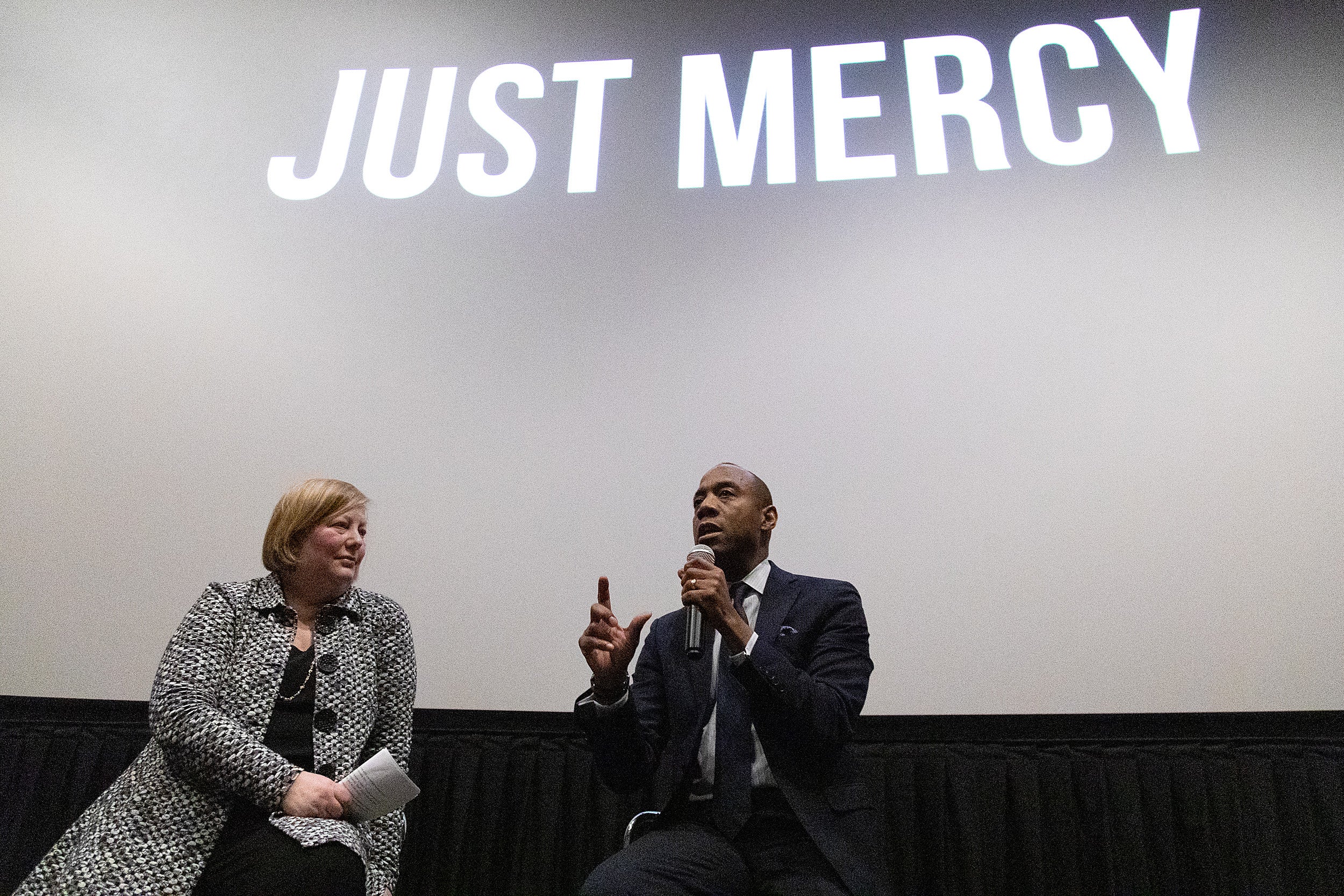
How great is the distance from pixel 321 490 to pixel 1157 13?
2.87 meters

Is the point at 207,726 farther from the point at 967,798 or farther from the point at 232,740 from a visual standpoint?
the point at 967,798

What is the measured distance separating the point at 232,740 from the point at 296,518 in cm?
47

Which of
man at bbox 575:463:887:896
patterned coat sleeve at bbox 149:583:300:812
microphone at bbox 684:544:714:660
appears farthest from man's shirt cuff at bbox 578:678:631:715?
patterned coat sleeve at bbox 149:583:300:812

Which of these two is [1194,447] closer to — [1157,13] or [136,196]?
[1157,13]

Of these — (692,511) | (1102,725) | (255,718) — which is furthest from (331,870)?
(1102,725)

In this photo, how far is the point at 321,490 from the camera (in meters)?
1.97

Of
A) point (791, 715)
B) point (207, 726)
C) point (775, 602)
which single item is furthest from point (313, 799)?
point (775, 602)

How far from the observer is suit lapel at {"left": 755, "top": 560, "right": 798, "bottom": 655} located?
1878 millimetres

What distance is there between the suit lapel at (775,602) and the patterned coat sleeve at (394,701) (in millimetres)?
715

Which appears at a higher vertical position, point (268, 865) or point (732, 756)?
point (732, 756)

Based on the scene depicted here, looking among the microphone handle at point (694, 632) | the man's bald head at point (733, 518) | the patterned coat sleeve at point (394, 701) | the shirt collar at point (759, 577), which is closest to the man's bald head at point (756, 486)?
the man's bald head at point (733, 518)

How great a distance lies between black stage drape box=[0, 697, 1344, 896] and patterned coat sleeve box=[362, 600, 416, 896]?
47cm

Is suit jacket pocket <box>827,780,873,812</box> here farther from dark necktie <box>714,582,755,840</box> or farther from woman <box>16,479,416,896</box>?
woman <box>16,479,416,896</box>

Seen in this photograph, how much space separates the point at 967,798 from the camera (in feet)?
7.44
